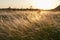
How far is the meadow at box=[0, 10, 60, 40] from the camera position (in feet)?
30.1

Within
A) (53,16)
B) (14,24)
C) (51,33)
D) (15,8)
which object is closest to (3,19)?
(14,24)

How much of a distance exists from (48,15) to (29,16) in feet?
3.90

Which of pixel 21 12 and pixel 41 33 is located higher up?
pixel 21 12

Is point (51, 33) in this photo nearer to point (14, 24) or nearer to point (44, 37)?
point (44, 37)

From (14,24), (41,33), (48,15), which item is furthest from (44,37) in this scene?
(48,15)

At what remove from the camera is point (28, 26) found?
9930 millimetres

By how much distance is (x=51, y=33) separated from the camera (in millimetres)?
9773

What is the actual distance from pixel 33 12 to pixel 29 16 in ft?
1.63

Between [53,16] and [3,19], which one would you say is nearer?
[3,19]

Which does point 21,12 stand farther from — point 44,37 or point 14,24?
point 44,37

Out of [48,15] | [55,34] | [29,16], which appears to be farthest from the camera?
[48,15]

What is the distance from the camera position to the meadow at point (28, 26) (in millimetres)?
9172

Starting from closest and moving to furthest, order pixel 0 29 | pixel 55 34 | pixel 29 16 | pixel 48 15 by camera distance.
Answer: pixel 0 29 < pixel 55 34 < pixel 29 16 < pixel 48 15

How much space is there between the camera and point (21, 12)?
35.3ft
